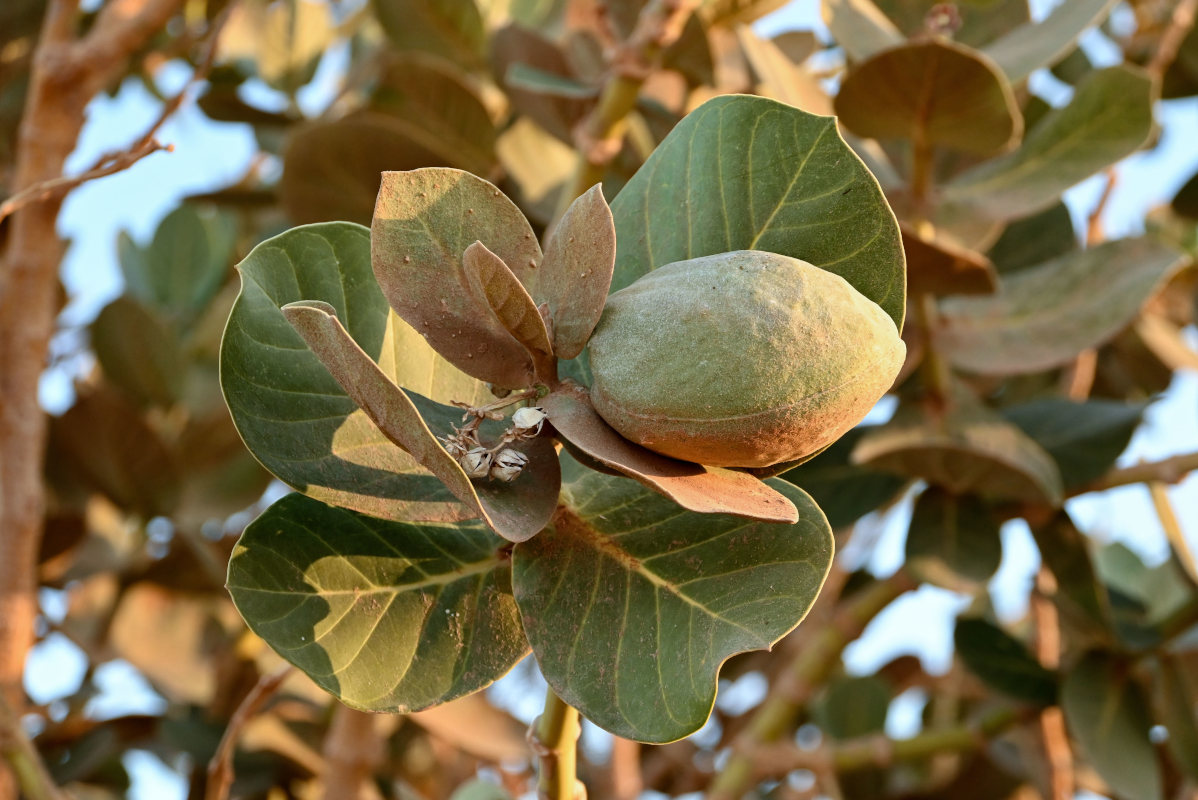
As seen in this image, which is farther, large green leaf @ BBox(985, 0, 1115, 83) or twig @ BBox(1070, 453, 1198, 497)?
twig @ BBox(1070, 453, 1198, 497)

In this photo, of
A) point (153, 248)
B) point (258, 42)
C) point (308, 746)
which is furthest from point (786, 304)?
point (153, 248)

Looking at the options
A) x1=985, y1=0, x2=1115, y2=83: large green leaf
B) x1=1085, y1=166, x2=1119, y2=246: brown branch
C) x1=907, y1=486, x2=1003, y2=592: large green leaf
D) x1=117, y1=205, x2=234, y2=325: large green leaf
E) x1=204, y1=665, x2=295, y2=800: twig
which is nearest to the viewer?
x1=204, y1=665, x2=295, y2=800: twig

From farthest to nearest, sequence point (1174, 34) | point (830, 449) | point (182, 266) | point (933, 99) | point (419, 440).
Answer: point (182, 266) → point (1174, 34) → point (830, 449) → point (933, 99) → point (419, 440)

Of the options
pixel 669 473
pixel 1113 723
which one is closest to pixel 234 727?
pixel 669 473

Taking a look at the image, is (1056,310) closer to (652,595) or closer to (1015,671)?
(1015,671)

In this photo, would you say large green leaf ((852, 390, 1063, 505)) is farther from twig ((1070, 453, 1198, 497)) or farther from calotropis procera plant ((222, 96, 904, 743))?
calotropis procera plant ((222, 96, 904, 743))

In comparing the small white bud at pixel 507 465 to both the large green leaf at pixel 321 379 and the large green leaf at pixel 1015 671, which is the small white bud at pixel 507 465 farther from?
the large green leaf at pixel 1015 671

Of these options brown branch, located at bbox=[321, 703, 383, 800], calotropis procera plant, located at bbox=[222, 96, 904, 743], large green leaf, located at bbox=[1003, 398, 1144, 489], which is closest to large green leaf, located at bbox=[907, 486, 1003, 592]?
large green leaf, located at bbox=[1003, 398, 1144, 489]

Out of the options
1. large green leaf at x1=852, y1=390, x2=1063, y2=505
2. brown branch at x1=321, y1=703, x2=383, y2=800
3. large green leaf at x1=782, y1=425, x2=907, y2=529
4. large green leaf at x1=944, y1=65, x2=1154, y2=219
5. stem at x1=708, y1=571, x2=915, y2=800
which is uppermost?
large green leaf at x1=944, y1=65, x2=1154, y2=219
